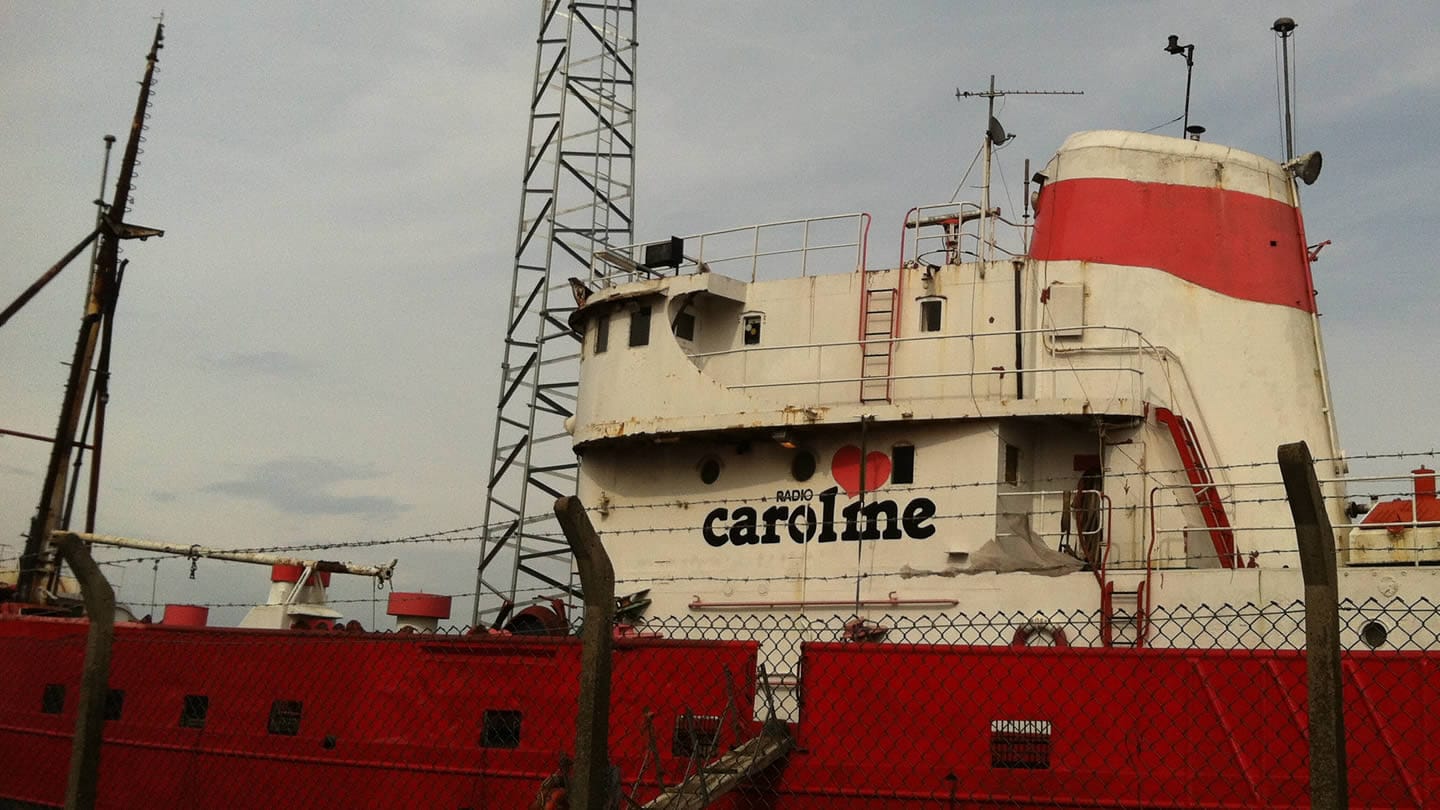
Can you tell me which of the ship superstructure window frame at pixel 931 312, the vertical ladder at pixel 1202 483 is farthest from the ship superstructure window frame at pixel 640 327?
the vertical ladder at pixel 1202 483

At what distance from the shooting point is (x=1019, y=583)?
12477 millimetres

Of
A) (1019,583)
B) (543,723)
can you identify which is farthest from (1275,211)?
(543,723)

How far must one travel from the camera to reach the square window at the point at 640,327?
16250mm

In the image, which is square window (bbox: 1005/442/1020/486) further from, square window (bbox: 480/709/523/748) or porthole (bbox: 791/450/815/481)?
square window (bbox: 480/709/523/748)

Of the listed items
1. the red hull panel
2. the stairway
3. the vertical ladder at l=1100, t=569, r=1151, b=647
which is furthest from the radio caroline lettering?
the stairway

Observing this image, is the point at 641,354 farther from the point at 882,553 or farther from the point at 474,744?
the point at 474,744

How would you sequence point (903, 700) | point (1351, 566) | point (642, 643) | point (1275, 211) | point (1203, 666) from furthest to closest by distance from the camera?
1. point (1275, 211)
2. point (1351, 566)
3. point (642, 643)
4. point (903, 700)
5. point (1203, 666)

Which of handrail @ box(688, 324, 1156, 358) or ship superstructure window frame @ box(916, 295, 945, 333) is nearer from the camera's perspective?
handrail @ box(688, 324, 1156, 358)

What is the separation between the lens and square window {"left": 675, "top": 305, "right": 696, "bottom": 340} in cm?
1633

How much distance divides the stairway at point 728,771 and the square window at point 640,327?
7383mm

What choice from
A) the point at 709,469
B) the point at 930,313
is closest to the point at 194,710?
the point at 709,469

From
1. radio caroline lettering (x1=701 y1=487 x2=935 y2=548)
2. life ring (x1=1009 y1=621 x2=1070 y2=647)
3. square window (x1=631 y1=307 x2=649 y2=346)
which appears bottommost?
life ring (x1=1009 y1=621 x2=1070 y2=647)

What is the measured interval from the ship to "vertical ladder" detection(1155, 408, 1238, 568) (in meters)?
0.04

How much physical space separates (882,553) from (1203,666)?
17.2ft
